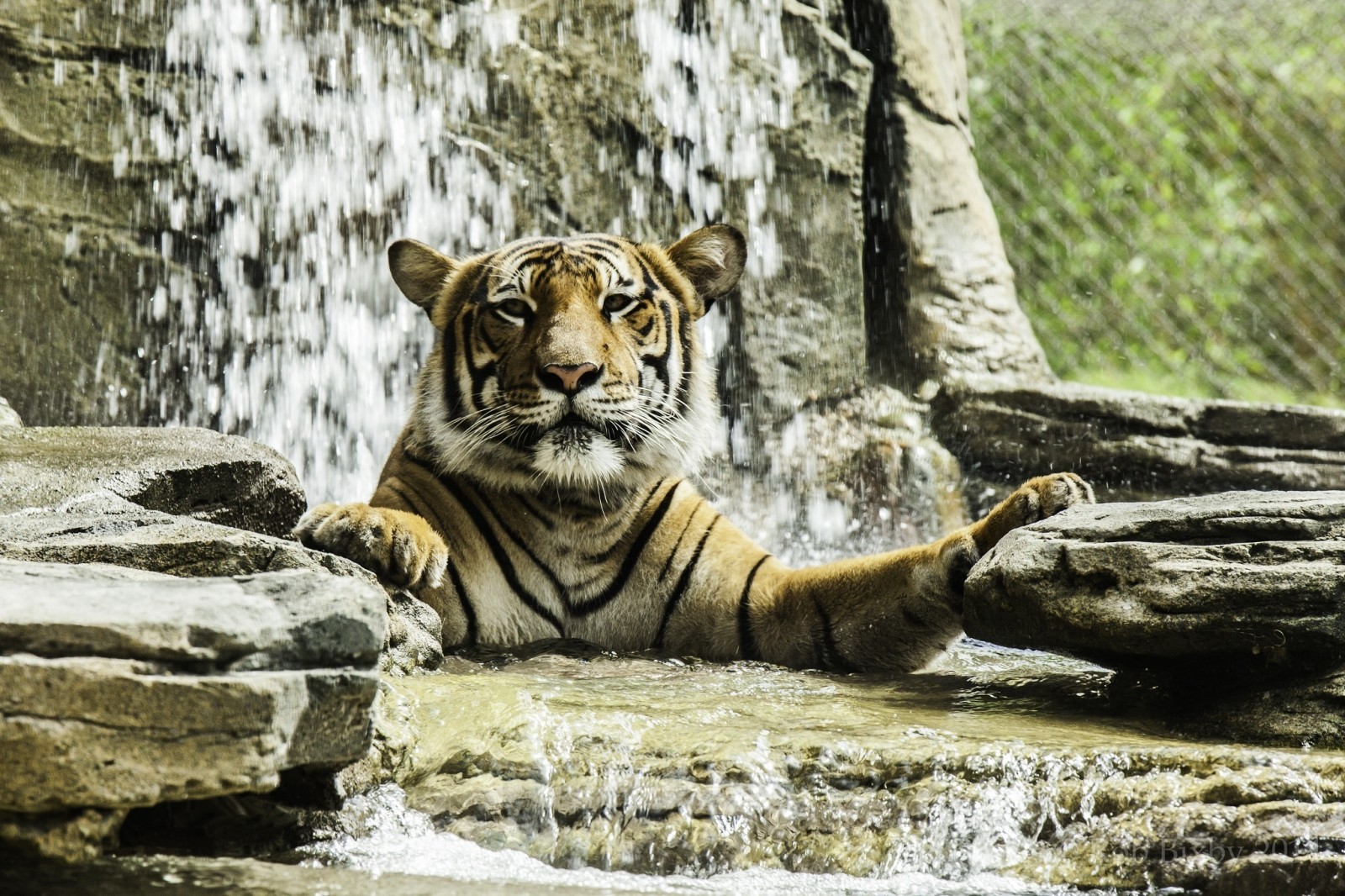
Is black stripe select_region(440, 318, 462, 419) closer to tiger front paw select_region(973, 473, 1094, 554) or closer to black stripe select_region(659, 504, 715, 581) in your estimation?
black stripe select_region(659, 504, 715, 581)

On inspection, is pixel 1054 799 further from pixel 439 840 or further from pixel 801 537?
pixel 801 537

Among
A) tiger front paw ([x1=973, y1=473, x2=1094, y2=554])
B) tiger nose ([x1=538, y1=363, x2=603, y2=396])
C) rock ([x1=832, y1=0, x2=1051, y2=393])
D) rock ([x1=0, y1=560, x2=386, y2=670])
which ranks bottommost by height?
rock ([x1=0, y1=560, x2=386, y2=670])

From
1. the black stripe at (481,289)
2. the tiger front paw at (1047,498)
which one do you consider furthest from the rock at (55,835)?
the black stripe at (481,289)

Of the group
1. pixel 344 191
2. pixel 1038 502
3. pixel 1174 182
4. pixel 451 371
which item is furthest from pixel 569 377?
pixel 1174 182

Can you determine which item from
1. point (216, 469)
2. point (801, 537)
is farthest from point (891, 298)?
point (216, 469)

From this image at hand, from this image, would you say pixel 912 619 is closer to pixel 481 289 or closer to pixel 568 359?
pixel 568 359

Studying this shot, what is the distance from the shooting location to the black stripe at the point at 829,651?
2881 millimetres

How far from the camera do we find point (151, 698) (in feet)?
4.33

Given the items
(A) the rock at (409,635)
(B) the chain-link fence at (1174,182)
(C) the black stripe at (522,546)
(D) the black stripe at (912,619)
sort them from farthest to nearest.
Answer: (B) the chain-link fence at (1174,182) < (C) the black stripe at (522,546) < (D) the black stripe at (912,619) < (A) the rock at (409,635)

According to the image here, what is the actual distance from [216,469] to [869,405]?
3.11 meters

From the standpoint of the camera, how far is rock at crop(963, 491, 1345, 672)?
79.9 inches

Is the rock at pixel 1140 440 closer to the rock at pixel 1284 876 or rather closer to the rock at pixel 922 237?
the rock at pixel 922 237

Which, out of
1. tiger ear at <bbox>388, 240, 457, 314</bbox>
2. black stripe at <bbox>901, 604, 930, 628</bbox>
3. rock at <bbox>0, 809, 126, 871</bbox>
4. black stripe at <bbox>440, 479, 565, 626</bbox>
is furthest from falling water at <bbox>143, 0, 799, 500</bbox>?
rock at <bbox>0, 809, 126, 871</bbox>

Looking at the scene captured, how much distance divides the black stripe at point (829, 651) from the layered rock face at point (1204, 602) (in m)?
0.55
